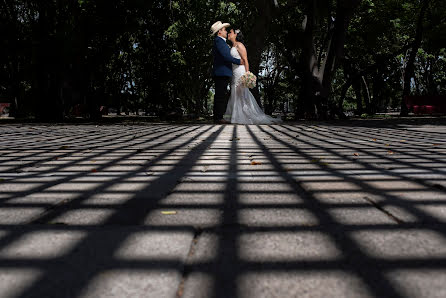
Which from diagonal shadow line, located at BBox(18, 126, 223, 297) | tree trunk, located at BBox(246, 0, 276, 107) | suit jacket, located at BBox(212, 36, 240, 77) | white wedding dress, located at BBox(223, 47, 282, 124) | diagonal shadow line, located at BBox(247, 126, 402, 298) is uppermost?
tree trunk, located at BBox(246, 0, 276, 107)

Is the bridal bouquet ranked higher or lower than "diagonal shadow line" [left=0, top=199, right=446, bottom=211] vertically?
higher

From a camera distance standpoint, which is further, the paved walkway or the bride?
the bride

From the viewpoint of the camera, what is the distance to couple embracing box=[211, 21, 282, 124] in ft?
34.8

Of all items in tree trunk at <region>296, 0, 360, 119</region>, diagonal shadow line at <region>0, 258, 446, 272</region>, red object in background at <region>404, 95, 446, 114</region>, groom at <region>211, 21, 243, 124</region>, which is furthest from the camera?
red object in background at <region>404, 95, 446, 114</region>

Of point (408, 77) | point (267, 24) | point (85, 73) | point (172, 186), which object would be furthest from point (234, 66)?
point (408, 77)

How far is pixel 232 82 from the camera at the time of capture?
1171 centimetres

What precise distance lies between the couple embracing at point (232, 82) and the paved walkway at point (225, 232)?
7872 millimetres

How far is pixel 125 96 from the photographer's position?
24922mm

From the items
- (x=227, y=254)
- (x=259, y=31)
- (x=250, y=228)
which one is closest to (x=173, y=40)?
(x=259, y=31)

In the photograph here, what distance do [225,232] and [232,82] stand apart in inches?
407

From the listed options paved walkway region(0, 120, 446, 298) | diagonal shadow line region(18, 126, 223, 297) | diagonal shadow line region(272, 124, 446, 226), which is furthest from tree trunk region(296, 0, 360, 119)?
diagonal shadow line region(18, 126, 223, 297)

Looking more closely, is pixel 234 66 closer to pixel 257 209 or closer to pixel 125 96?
pixel 257 209

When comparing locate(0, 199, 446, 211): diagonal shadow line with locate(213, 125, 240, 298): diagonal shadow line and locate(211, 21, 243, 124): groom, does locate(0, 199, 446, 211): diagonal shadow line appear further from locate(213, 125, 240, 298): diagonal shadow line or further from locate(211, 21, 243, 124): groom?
locate(211, 21, 243, 124): groom

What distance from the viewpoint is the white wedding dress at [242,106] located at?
1162 cm
